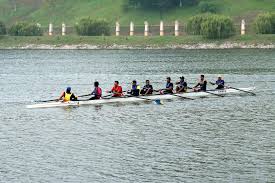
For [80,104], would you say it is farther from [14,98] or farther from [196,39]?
[196,39]

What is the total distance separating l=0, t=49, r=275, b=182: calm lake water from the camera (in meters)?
43.3

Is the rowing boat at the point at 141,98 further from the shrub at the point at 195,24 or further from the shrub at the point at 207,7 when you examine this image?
the shrub at the point at 207,7

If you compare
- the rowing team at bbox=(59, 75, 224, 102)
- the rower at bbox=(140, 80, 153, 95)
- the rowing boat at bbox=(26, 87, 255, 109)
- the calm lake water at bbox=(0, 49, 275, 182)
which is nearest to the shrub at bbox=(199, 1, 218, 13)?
the calm lake water at bbox=(0, 49, 275, 182)

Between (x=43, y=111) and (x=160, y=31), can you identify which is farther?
(x=160, y=31)

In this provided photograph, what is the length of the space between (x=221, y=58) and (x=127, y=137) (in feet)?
244

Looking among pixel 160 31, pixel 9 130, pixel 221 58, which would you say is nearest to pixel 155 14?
pixel 160 31

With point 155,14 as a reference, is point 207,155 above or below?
below

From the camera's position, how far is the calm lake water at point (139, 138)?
43344mm

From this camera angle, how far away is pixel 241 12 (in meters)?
174

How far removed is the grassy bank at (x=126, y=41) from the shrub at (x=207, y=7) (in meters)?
21.8

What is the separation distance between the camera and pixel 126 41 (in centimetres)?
16188

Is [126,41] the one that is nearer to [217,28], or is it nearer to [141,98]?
[217,28]

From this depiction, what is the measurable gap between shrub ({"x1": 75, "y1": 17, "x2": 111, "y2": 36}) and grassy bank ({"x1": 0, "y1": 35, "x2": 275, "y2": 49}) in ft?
12.4

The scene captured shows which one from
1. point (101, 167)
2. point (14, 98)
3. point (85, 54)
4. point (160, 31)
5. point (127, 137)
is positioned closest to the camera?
point (101, 167)
